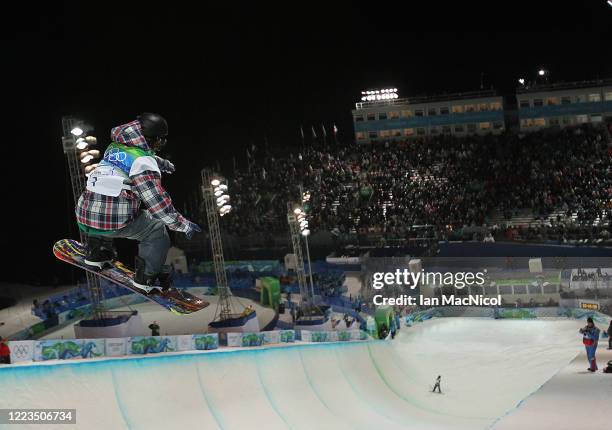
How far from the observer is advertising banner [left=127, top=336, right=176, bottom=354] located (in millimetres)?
12812

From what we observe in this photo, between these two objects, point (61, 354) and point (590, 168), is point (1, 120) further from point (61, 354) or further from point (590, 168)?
point (590, 168)

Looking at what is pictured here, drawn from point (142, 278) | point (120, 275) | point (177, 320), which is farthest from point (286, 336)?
point (142, 278)

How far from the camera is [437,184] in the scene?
114 feet

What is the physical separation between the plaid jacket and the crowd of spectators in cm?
2608

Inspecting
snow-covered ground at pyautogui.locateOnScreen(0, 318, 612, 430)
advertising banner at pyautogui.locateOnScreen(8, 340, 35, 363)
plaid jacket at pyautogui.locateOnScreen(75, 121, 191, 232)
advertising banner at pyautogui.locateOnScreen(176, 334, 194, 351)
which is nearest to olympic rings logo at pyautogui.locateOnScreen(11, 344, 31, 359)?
advertising banner at pyautogui.locateOnScreen(8, 340, 35, 363)

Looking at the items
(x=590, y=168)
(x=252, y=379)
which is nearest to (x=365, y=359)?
(x=252, y=379)

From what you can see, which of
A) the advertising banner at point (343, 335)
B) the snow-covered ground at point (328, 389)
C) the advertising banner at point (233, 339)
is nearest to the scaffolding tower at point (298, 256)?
the advertising banner at point (343, 335)

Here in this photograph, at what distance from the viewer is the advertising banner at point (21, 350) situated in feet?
34.1

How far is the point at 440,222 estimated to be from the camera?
31547mm

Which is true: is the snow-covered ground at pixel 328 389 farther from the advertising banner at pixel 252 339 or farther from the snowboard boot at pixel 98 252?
the snowboard boot at pixel 98 252

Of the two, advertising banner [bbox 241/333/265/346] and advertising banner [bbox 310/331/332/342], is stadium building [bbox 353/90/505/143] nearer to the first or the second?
advertising banner [bbox 310/331/332/342]

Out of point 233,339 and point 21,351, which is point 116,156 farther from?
point 233,339

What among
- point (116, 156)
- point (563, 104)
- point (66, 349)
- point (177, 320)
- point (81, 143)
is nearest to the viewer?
point (116, 156)

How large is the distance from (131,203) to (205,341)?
34.2 ft
